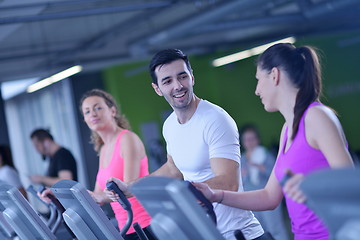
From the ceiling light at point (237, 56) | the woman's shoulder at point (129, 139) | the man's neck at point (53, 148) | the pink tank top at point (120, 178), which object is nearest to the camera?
the pink tank top at point (120, 178)

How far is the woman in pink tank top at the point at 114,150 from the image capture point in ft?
11.6

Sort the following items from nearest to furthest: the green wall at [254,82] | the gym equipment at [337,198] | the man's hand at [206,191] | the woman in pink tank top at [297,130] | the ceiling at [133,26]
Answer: the gym equipment at [337,198]
the woman in pink tank top at [297,130]
the man's hand at [206,191]
the ceiling at [133,26]
the green wall at [254,82]

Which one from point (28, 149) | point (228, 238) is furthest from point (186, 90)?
point (28, 149)

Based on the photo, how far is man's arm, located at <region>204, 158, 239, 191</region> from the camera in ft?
8.63

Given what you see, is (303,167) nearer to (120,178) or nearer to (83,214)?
(83,214)

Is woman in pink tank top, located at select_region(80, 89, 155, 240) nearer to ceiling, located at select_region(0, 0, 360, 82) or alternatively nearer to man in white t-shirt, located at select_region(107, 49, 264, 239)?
man in white t-shirt, located at select_region(107, 49, 264, 239)

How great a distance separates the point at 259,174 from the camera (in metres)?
6.41

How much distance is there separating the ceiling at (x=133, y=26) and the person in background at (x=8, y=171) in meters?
1.36

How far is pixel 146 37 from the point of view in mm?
11227

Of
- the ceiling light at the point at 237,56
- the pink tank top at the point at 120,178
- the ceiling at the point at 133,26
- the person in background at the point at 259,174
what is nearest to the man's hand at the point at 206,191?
the pink tank top at the point at 120,178

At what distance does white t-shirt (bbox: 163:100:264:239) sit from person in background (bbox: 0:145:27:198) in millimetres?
3433

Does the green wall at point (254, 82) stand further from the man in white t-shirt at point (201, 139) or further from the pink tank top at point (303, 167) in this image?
the pink tank top at point (303, 167)

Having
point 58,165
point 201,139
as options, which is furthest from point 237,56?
point 201,139

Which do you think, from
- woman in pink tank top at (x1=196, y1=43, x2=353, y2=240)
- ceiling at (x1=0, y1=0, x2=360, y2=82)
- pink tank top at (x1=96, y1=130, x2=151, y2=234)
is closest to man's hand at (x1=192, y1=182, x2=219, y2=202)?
woman in pink tank top at (x1=196, y1=43, x2=353, y2=240)
